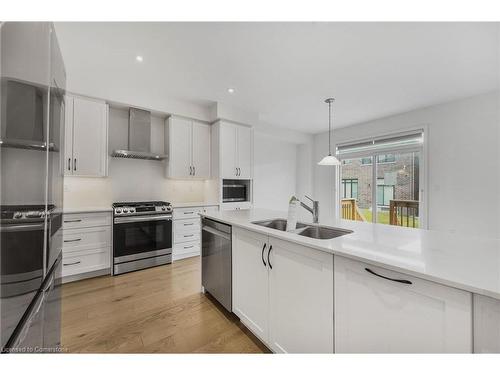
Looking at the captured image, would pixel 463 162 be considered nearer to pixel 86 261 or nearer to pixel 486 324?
pixel 486 324

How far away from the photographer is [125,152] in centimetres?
314

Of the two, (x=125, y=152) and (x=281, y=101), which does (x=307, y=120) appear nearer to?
(x=281, y=101)

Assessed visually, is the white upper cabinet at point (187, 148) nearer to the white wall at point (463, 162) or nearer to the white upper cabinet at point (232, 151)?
the white upper cabinet at point (232, 151)

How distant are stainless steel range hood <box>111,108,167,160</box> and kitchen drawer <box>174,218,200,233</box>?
113 cm

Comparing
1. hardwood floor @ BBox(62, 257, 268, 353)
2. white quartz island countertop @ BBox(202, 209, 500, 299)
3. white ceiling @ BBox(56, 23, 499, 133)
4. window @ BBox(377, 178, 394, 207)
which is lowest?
hardwood floor @ BBox(62, 257, 268, 353)

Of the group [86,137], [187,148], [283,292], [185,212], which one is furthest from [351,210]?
[86,137]

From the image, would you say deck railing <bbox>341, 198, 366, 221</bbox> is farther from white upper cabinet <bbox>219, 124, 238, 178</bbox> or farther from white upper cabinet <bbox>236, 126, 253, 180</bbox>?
white upper cabinet <bbox>219, 124, 238, 178</bbox>

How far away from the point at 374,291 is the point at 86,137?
143 inches

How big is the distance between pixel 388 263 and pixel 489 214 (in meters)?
3.78

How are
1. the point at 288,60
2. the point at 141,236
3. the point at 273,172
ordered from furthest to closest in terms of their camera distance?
the point at 273,172
the point at 141,236
the point at 288,60

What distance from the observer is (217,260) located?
82.4 inches

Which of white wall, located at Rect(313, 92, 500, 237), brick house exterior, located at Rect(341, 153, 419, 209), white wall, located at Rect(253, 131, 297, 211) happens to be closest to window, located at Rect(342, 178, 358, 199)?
brick house exterior, located at Rect(341, 153, 419, 209)

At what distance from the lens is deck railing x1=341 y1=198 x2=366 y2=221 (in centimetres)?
514
